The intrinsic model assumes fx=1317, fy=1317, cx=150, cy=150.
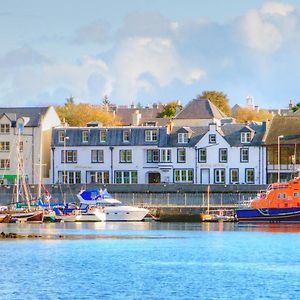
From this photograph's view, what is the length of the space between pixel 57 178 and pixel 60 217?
15211 millimetres

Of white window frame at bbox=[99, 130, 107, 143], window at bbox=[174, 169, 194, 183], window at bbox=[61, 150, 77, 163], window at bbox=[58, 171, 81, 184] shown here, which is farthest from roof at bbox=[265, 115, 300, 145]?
window at bbox=[61, 150, 77, 163]

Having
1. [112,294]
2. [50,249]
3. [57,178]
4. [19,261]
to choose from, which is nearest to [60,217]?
[57,178]

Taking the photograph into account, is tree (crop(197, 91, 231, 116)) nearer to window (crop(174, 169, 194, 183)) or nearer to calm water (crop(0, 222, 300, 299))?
window (crop(174, 169, 194, 183))

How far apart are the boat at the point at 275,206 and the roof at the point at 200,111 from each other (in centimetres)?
3818

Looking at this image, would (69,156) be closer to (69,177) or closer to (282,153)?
(69,177)

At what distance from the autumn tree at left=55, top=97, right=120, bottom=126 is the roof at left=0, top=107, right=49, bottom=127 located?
112 feet

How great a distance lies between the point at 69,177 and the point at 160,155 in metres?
10.3

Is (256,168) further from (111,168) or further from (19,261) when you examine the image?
(19,261)

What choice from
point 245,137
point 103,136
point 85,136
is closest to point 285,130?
point 245,137

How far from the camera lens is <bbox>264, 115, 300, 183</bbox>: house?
13632 centimetres

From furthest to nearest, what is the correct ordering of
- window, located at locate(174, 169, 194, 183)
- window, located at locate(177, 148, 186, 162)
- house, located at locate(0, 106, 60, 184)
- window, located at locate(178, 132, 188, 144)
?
house, located at locate(0, 106, 60, 184) < window, located at locate(178, 132, 188, 144) < window, located at locate(177, 148, 186, 162) < window, located at locate(174, 169, 194, 183)

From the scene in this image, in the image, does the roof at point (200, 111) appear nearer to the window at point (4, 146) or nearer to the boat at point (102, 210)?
the window at point (4, 146)

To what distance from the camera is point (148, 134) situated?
142 metres

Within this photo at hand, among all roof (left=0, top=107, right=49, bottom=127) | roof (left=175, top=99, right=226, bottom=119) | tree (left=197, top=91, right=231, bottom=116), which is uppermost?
tree (left=197, top=91, right=231, bottom=116)
